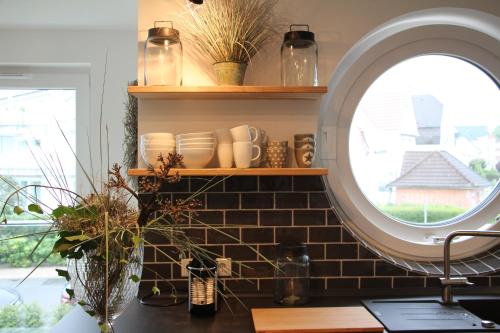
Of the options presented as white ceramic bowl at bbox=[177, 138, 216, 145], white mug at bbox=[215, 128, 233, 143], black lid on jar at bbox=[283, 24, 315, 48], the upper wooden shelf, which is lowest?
white ceramic bowl at bbox=[177, 138, 216, 145]

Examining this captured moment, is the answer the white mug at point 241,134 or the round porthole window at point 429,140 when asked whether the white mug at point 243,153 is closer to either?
the white mug at point 241,134

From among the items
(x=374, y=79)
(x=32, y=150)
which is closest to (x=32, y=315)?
(x=32, y=150)

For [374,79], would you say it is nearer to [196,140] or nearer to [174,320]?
[196,140]

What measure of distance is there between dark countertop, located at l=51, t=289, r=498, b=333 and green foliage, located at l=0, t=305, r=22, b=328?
Result: 55.2 inches

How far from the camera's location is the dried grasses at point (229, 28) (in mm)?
1397

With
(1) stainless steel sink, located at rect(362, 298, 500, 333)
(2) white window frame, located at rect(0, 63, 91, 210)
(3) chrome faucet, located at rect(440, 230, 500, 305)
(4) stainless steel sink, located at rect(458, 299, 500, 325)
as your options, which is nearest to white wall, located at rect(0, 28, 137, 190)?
(2) white window frame, located at rect(0, 63, 91, 210)

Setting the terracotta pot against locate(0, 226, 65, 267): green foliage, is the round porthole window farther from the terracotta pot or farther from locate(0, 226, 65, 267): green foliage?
locate(0, 226, 65, 267): green foliage

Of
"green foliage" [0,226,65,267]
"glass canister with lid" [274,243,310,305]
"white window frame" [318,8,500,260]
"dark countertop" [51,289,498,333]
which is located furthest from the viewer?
"green foliage" [0,226,65,267]

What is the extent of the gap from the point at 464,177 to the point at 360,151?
537 mm

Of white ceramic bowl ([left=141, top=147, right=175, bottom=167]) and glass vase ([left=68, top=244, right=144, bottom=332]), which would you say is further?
white ceramic bowl ([left=141, top=147, right=175, bottom=167])

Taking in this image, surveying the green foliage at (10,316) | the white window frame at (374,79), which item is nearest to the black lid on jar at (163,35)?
the white window frame at (374,79)

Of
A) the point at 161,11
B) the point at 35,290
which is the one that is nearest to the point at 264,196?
the point at 161,11

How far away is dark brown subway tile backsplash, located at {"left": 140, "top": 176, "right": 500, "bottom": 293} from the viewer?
1532 mm

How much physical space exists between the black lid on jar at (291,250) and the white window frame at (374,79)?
321 mm
